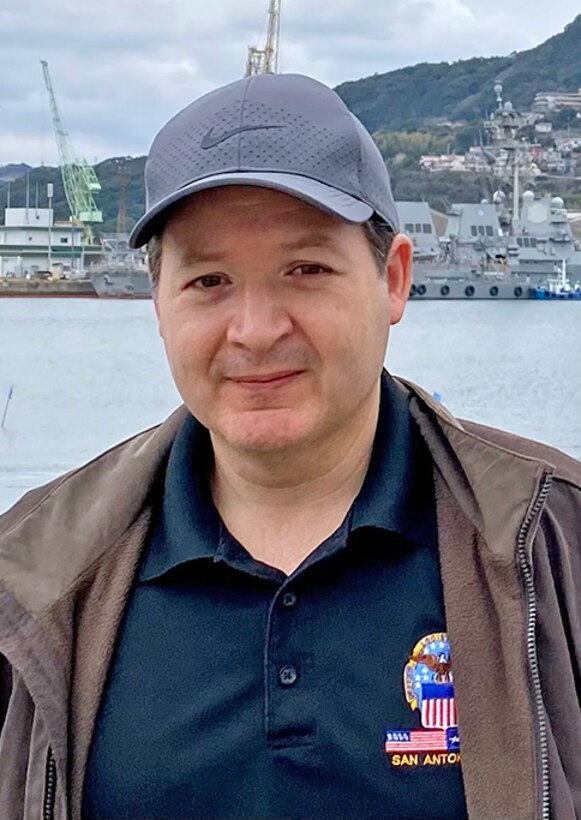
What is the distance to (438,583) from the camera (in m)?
1.22

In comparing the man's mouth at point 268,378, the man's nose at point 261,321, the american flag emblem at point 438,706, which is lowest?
the american flag emblem at point 438,706

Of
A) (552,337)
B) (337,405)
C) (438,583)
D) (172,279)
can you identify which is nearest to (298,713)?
(438,583)

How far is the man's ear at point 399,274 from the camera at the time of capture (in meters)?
1.28

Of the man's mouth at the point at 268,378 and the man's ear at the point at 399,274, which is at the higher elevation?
the man's ear at the point at 399,274

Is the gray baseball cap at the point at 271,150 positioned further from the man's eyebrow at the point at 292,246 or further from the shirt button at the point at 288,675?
the shirt button at the point at 288,675

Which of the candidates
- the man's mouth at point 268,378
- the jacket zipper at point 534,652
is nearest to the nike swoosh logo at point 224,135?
the man's mouth at point 268,378

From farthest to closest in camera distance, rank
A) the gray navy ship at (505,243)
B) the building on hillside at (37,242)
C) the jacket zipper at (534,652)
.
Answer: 1. the building on hillside at (37,242)
2. the gray navy ship at (505,243)
3. the jacket zipper at (534,652)

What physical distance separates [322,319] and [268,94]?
0.22 metres

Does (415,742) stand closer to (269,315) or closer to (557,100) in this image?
(269,315)

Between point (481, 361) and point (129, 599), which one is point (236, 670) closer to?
point (129, 599)

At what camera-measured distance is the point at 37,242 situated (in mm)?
45531

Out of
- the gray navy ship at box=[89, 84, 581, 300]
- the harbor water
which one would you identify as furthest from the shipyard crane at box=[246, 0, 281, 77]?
the gray navy ship at box=[89, 84, 581, 300]

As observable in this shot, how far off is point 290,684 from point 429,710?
0.43 ft

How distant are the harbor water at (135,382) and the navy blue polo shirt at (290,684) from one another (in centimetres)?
58
